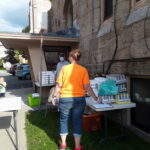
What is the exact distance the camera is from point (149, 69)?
11.4 feet

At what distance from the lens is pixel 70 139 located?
376 centimetres

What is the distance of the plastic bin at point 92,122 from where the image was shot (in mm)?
4188

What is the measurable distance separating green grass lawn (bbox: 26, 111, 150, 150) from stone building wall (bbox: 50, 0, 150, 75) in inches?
55.8

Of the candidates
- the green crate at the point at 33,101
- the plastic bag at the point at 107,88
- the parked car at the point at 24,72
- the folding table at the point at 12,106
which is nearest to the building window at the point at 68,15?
the green crate at the point at 33,101

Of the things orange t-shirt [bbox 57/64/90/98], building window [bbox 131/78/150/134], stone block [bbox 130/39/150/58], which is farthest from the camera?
building window [bbox 131/78/150/134]

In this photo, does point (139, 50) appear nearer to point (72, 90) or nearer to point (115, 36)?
point (115, 36)

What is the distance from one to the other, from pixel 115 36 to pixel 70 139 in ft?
9.11

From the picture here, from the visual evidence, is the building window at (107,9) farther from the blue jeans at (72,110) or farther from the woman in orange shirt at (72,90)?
the blue jeans at (72,110)

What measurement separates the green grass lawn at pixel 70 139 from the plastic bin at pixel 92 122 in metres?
0.15

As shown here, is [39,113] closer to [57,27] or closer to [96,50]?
[96,50]

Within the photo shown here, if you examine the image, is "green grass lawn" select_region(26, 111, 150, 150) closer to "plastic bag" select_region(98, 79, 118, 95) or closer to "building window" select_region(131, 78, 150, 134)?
"building window" select_region(131, 78, 150, 134)

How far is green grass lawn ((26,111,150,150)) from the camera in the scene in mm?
3434

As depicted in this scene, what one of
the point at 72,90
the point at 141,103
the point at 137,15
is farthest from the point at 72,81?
the point at 137,15

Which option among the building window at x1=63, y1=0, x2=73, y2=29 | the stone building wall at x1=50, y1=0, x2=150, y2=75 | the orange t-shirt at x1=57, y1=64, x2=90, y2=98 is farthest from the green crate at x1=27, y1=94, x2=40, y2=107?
the building window at x1=63, y1=0, x2=73, y2=29
